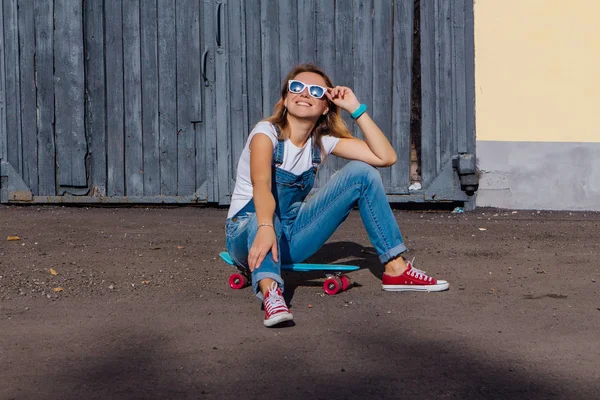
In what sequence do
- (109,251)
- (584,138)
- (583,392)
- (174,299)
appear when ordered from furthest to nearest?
(584,138)
(109,251)
(174,299)
(583,392)

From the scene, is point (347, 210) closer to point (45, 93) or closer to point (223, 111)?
point (223, 111)

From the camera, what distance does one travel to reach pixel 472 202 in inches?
300

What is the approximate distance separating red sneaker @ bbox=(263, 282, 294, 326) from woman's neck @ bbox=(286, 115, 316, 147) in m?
0.83

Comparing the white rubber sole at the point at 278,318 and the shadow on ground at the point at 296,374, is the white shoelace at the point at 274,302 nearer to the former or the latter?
the white rubber sole at the point at 278,318

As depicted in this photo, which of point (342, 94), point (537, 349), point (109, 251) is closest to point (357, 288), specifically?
point (342, 94)

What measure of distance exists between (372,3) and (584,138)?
6.56ft

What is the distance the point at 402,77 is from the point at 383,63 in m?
0.19

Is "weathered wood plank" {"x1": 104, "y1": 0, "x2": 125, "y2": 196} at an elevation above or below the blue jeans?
above

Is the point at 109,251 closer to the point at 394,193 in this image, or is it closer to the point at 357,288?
the point at 357,288

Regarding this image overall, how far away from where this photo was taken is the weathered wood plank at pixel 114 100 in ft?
25.2

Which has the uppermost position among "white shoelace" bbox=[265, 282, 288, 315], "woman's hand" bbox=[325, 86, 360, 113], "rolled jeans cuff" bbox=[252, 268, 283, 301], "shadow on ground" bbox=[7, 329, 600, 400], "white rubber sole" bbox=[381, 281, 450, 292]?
"woman's hand" bbox=[325, 86, 360, 113]

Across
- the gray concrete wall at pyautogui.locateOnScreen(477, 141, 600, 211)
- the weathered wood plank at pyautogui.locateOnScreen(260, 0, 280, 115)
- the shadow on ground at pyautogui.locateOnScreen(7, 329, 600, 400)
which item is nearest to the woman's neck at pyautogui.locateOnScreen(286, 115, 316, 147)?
the shadow on ground at pyautogui.locateOnScreen(7, 329, 600, 400)

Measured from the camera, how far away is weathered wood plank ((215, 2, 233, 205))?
7570mm

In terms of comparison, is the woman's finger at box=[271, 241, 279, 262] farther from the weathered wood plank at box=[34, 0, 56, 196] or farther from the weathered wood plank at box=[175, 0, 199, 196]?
the weathered wood plank at box=[34, 0, 56, 196]
